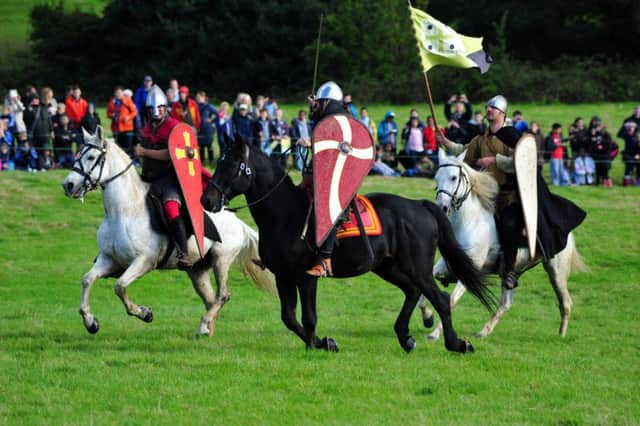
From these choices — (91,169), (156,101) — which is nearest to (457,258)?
(156,101)

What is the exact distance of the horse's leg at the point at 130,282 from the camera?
1284 centimetres

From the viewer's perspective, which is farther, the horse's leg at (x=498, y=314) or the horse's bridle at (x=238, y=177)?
the horse's leg at (x=498, y=314)

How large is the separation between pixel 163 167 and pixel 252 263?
184 centimetres

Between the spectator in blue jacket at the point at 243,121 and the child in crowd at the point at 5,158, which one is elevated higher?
the spectator in blue jacket at the point at 243,121

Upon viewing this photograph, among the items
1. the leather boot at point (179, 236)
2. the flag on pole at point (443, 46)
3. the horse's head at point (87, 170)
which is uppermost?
the flag on pole at point (443, 46)

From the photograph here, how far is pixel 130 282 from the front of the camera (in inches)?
511

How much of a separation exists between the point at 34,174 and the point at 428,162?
10.2m

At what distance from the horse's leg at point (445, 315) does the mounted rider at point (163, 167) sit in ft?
9.94

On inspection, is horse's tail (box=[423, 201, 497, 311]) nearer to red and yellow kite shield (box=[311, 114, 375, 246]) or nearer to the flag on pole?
red and yellow kite shield (box=[311, 114, 375, 246])

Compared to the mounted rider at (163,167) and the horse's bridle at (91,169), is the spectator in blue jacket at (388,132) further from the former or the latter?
the horse's bridle at (91,169)

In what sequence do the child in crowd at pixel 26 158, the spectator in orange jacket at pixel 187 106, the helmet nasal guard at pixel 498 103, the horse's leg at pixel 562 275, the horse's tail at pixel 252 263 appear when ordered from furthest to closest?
the child in crowd at pixel 26 158 → the spectator in orange jacket at pixel 187 106 → the horse's leg at pixel 562 275 → the horse's tail at pixel 252 263 → the helmet nasal guard at pixel 498 103

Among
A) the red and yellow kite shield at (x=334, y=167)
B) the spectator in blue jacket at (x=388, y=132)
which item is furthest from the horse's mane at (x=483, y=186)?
the spectator in blue jacket at (x=388, y=132)

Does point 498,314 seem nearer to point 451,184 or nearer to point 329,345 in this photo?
point 451,184

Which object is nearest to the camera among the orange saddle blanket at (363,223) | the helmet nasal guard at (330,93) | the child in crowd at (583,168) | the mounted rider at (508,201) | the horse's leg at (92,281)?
the helmet nasal guard at (330,93)
